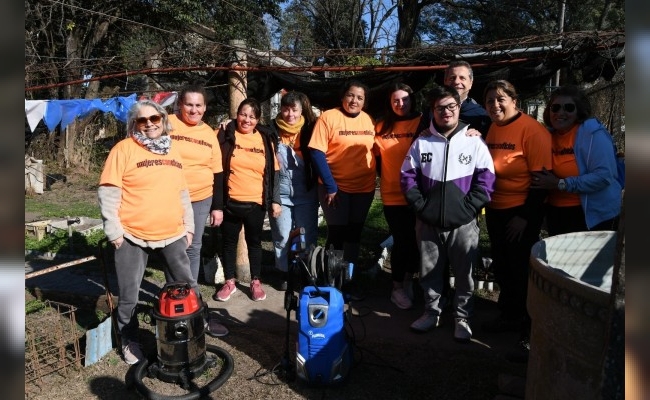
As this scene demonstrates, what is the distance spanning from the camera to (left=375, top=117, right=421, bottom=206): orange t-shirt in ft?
14.7

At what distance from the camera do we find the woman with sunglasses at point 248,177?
4.64 m

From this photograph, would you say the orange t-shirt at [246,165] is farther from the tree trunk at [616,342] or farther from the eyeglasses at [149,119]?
the tree trunk at [616,342]

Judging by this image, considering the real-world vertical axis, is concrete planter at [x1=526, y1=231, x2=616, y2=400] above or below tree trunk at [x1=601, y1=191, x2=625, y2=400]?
below

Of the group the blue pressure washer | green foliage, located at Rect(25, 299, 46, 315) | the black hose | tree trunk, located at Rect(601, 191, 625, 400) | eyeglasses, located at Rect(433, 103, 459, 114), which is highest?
eyeglasses, located at Rect(433, 103, 459, 114)

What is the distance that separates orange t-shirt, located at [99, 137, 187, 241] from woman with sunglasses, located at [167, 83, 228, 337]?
439 millimetres

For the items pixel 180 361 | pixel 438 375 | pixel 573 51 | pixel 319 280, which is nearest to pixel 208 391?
pixel 180 361

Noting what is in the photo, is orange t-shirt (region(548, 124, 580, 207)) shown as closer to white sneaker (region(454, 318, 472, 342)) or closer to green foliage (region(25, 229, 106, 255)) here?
white sneaker (region(454, 318, 472, 342))

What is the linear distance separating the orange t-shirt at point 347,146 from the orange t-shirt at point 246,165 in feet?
1.72

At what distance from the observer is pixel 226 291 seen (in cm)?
501

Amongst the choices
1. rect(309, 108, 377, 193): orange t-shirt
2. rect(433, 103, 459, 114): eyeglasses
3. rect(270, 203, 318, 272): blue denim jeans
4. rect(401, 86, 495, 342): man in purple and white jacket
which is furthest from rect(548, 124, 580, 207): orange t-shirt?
rect(270, 203, 318, 272): blue denim jeans

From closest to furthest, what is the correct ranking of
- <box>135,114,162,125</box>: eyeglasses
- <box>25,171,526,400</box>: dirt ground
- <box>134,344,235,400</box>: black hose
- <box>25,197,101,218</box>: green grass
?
1. <box>134,344,235,400</box>: black hose
2. <box>25,171,526,400</box>: dirt ground
3. <box>135,114,162,125</box>: eyeglasses
4. <box>25,197,101,218</box>: green grass

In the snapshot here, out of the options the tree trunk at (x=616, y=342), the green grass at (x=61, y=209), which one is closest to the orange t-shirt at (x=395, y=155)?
the tree trunk at (x=616, y=342)

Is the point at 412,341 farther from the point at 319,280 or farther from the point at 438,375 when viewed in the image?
the point at 319,280

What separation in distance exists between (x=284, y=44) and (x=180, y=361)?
26.5 metres
